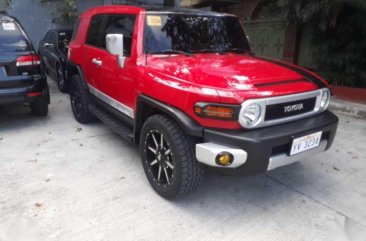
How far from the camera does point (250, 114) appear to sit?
2.46m

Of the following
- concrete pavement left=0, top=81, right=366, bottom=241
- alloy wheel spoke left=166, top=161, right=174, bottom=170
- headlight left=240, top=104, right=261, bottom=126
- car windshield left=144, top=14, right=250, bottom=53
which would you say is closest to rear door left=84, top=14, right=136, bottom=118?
car windshield left=144, top=14, right=250, bottom=53

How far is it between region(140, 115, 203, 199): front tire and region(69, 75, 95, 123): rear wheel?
6.51ft

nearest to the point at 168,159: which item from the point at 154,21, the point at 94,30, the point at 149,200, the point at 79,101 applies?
the point at 149,200

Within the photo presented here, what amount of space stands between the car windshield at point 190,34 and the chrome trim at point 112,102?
729 mm

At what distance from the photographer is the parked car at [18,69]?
4.42 metres

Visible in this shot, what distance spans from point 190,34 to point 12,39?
2.86 metres

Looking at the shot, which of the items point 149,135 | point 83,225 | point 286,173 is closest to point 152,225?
point 83,225

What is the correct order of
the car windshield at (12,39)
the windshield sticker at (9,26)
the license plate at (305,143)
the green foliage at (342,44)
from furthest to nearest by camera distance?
the green foliage at (342,44) < the windshield sticker at (9,26) < the car windshield at (12,39) < the license plate at (305,143)

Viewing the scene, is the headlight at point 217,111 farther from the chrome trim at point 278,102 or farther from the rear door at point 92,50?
the rear door at point 92,50

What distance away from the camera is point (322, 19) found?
21.0 ft

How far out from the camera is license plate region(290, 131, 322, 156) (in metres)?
2.62

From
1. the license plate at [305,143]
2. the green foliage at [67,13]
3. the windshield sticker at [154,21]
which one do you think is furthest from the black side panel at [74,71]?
the green foliage at [67,13]

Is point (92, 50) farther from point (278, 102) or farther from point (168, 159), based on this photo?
point (278, 102)

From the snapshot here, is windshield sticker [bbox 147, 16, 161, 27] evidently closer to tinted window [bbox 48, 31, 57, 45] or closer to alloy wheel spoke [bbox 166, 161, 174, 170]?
alloy wheel spoke [bbox 166, 161, 174, 170]
